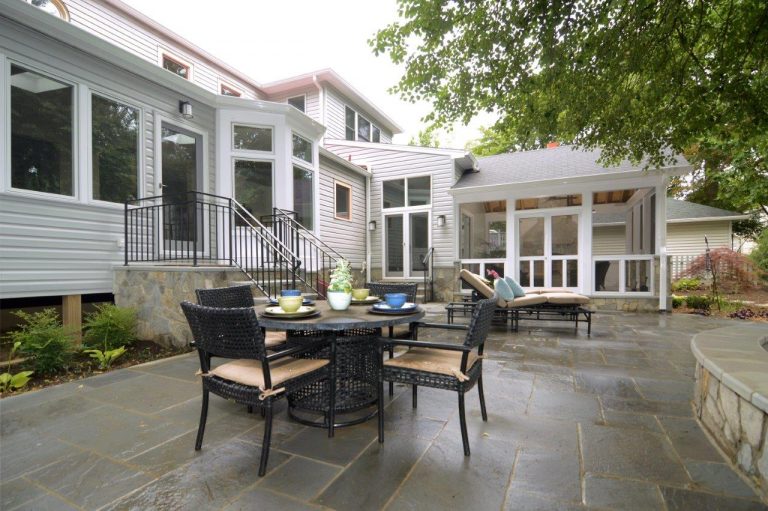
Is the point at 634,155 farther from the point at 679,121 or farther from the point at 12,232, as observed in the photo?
the point at 12,232

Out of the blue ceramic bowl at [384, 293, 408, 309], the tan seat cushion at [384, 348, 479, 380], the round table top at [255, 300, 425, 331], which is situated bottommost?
the tan seat cushion at [384, 348, 479, 380]

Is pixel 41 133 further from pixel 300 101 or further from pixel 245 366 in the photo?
pixel 300 101

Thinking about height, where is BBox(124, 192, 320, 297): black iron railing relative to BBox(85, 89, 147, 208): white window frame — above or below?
below

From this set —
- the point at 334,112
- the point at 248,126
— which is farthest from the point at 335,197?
the point at 334,112

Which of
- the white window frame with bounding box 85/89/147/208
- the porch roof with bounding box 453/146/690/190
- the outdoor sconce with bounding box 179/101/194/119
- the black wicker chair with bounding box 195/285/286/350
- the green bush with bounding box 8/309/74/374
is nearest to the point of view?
the black wicker chair with bounding box 195/285/286/350

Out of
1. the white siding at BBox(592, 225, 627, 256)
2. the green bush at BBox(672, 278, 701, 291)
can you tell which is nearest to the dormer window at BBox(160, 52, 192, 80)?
A: the white siding at BBox(592, 225, 627, 256)

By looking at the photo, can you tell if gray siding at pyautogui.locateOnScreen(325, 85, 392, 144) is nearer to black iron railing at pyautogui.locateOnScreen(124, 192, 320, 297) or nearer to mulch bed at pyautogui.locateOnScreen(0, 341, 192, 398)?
black iron railing at pyautogui.locateOnScreen(124, 192, 320, 297)

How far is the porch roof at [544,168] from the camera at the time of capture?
795cm

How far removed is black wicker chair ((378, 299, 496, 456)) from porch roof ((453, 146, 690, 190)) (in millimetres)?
6944

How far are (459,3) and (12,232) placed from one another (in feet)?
17.2

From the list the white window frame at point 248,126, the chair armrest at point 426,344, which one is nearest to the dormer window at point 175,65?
the white window frame at point 248,126

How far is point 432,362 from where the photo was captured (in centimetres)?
221

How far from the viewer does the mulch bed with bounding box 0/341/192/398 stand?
10.9 ft

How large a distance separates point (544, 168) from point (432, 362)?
866cm
